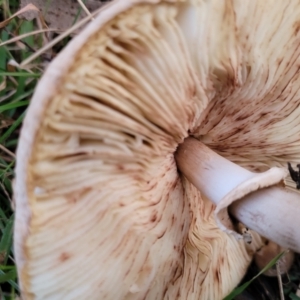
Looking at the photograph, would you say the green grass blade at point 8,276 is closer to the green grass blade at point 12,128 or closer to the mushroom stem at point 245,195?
the green grass blade at point 12,128

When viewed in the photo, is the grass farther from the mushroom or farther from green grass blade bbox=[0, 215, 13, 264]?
the mushroom

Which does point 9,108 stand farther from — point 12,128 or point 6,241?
point 6,241

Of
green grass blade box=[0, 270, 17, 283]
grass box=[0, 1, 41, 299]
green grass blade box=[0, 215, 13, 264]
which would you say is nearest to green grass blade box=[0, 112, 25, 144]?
grass box=[0, 1, 41, 299]

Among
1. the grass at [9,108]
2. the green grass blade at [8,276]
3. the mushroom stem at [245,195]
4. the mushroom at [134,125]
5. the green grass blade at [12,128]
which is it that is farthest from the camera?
the green grass blade at [12,128]

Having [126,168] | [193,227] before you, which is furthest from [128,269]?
[193,227]

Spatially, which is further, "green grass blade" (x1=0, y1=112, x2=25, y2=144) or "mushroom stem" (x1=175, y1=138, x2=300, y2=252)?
"green grass blade" (x1=0, y1=112, x2=25, y2=144)

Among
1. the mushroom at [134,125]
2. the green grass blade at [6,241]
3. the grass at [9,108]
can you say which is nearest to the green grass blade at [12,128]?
the grass at [9,108]

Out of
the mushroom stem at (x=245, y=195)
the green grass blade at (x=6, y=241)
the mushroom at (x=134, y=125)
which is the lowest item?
the mushroom stem at (x=245, y=195)
